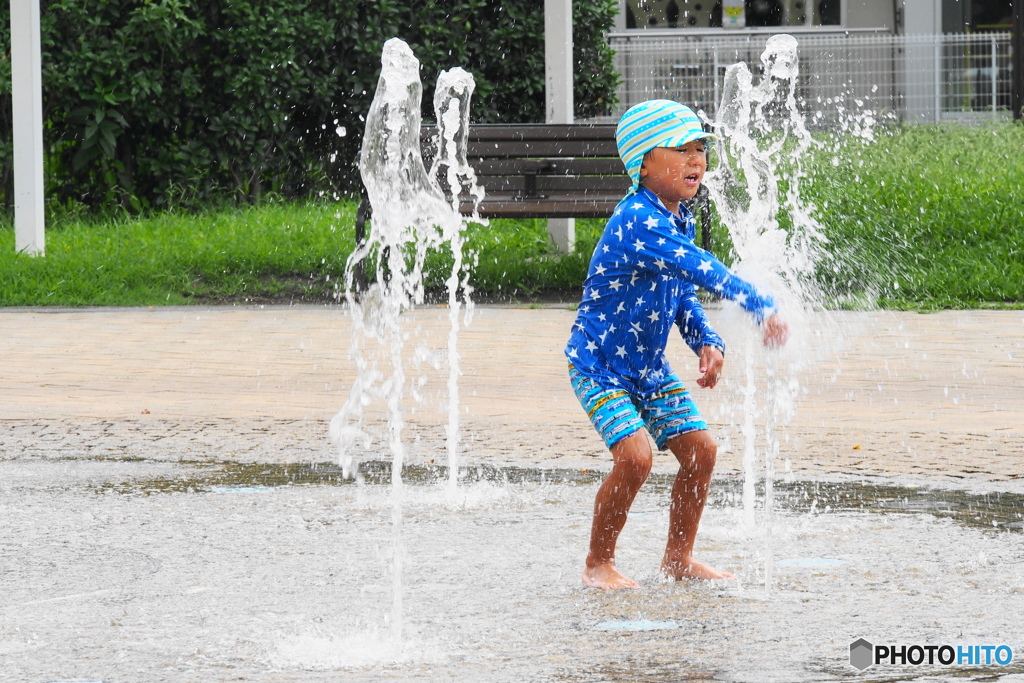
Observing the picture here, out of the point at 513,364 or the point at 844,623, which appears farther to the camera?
the point at 513,364

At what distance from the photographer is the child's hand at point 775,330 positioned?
3.83 metres

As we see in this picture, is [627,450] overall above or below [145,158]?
below

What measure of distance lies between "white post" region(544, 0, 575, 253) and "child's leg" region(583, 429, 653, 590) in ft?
26.2

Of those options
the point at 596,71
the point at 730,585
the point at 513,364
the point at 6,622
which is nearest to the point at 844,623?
the point at 730,585

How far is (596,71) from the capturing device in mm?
15055

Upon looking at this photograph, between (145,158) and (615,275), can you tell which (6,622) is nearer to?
(615,275)

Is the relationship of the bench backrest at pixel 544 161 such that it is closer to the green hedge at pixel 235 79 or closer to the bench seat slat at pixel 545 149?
the bench seat slat at pixel 545 149

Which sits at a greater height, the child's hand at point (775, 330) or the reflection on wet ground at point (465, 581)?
the child's hand at point (775, 330)

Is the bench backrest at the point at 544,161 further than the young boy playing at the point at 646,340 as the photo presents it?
Yes

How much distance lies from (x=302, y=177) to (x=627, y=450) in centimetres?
1210

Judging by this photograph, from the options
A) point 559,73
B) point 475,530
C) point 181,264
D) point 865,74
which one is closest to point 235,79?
point 181,264

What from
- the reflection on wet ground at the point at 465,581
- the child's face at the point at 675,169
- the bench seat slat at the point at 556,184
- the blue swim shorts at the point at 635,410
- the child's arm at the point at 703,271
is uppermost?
the bench seat slat at the point at 556,184

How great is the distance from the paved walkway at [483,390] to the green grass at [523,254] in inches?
29.1

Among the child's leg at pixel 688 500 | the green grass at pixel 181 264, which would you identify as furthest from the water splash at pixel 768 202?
the green grass at pixel 181 264
